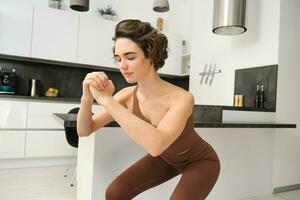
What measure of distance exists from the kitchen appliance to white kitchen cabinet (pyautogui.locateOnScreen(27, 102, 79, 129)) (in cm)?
47

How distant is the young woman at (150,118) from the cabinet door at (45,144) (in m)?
2.58

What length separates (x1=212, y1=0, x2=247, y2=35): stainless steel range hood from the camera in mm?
2754

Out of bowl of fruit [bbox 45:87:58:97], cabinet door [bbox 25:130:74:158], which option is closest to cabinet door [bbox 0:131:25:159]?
cabinet door [bbox 25:130:74:158]

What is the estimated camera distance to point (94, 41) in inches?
157

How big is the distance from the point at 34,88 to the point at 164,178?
323 cm

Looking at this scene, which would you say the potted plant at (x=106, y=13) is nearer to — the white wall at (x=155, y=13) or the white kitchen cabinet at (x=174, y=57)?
the white wall at (x=155, y=13)

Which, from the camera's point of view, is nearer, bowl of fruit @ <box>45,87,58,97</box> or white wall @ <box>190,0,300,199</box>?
white wall @ <box>190,0,300,199</box>

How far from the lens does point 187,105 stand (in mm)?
966

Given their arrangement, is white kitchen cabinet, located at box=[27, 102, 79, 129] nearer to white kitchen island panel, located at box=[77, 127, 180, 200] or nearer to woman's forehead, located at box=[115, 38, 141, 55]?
white kitchen island panel, located at box=[77, 127, 180, 200]

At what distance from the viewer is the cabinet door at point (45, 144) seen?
3.40m

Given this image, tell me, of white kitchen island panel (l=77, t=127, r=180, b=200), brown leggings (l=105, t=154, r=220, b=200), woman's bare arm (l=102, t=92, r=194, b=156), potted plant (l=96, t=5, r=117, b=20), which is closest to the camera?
woman's bare arm (l=102, t=92, r=194, b=156)

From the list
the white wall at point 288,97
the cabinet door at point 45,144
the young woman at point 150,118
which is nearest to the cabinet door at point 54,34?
the cabinet door at point 45,144

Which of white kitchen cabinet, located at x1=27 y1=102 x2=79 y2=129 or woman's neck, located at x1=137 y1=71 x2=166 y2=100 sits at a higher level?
woman's neck, located at x1=137 y1=71 x2=166 y2=100

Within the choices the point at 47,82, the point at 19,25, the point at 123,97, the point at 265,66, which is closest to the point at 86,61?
the point at 47,82
